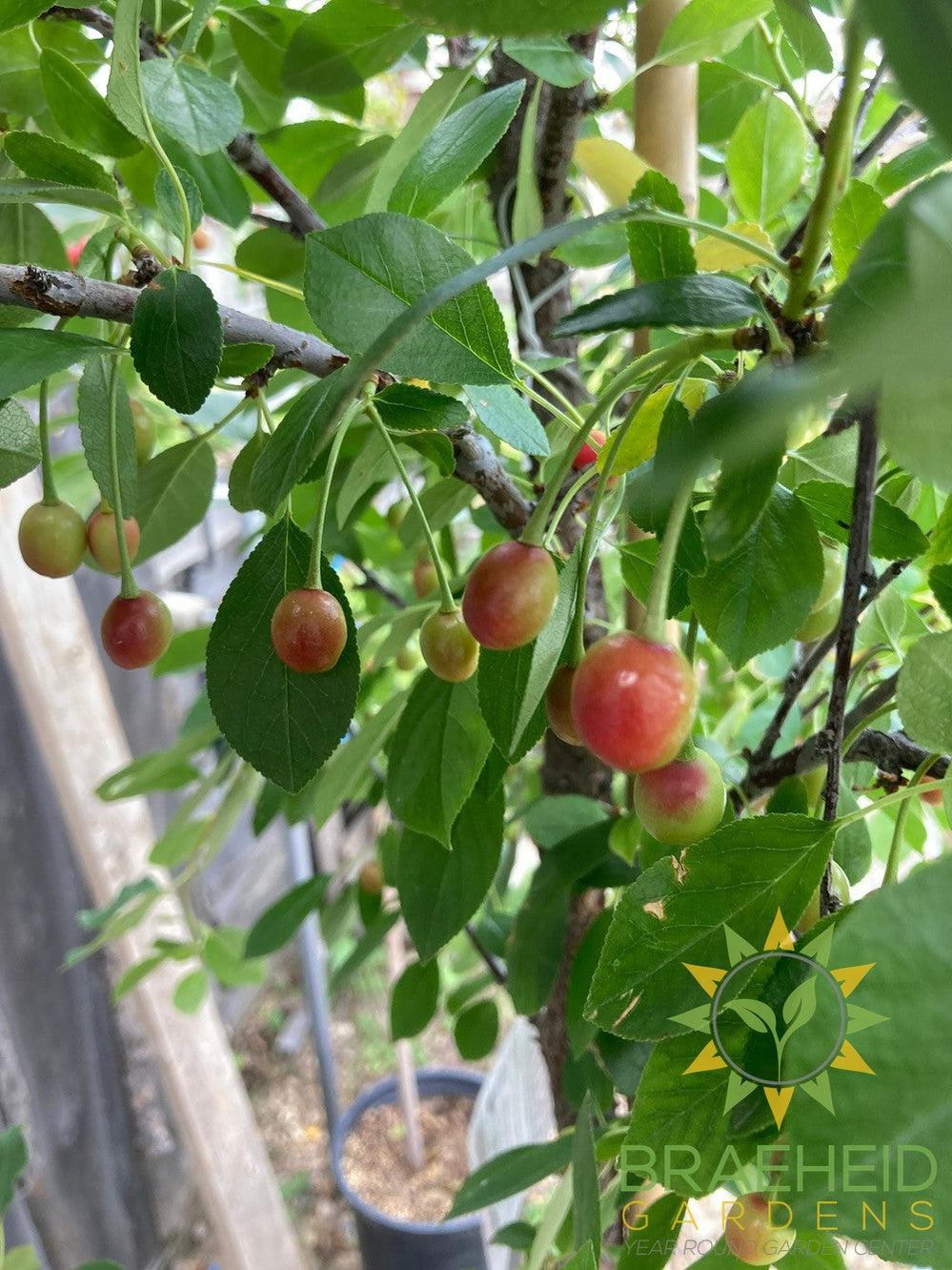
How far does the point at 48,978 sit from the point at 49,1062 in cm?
11

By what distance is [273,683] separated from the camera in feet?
1.06

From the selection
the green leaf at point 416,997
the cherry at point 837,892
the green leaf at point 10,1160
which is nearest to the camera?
the cherry at point 837,892

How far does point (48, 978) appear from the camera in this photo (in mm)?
1258

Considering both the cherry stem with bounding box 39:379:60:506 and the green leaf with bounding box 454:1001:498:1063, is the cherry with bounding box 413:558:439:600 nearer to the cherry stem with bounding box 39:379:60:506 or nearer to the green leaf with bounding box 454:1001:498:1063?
the cherry stem with bounding box 39:379:60:506

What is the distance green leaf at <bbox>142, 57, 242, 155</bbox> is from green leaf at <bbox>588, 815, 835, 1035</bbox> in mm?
287

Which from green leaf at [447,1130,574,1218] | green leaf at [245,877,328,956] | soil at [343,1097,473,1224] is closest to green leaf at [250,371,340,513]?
green leaf at [447,1130,574,1218]

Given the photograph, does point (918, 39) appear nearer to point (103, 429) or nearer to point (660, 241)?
point (660, 241)

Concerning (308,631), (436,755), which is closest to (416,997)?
(436,755)

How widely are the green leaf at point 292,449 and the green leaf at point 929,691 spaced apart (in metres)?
0.16

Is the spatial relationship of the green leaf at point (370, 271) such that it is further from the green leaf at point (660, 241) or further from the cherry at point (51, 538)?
Answer: the cherry at point (51, 538)

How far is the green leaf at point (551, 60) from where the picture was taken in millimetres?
412

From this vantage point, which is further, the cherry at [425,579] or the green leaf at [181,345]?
the cherry at [425,579]

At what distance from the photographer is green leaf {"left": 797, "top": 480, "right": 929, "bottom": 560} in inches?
11.8

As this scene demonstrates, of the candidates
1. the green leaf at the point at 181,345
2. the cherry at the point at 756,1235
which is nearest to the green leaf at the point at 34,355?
the green leaf at the point at 181,345
